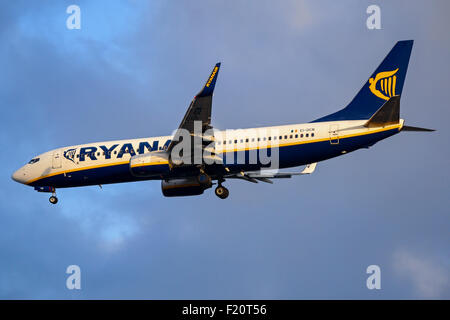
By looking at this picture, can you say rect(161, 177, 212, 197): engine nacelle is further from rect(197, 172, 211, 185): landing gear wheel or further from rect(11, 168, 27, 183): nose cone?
rect(11, 168, 27, 183): nose cone

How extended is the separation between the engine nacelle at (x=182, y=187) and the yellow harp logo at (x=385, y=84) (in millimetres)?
12148

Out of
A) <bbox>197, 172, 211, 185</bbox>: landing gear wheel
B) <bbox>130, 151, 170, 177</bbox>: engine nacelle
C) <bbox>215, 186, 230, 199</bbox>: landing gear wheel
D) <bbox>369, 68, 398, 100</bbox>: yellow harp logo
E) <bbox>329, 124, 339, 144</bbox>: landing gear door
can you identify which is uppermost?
<bbox>369, 68, 398, 100</bbox>: yellow harp logo

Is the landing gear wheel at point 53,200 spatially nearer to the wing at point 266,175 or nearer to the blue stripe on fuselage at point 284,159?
the blue stripe on fuselage at point 284,159

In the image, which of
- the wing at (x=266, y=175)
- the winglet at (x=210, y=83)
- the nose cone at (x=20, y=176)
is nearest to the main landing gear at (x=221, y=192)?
the wing at (x=266, y=175)

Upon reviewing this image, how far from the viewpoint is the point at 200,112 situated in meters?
43.2

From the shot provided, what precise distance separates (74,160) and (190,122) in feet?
36.7

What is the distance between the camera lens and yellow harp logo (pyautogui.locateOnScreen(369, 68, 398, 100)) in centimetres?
4822

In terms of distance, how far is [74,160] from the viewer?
169 feet

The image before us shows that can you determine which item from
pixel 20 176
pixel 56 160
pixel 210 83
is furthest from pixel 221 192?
pixel 20 176

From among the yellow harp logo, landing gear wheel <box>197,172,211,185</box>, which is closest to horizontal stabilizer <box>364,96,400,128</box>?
the yellow harp logo

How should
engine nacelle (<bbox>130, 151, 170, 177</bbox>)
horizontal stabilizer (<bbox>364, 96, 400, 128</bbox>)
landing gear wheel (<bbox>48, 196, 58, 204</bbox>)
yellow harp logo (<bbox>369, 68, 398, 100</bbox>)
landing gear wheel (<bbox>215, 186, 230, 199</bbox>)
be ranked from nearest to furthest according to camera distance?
horizontal stabilizer (<bbox>364, 96, 400, 128</bbox>) → engine nacelle (<bbox>130, 151, 170, 177</bbox>) → yellow harp logo (<bbox>369, 68, 398, 100</bbox>) → landing gear wheel (<bbox>215, 186, 230, 199</bbox>) → landing gear wheel (<bbox>48, 196, 58, 204</bbox>)

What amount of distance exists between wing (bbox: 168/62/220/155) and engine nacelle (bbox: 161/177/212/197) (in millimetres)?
4860

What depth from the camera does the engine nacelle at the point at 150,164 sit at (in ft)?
154

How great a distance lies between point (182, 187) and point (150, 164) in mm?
4248
